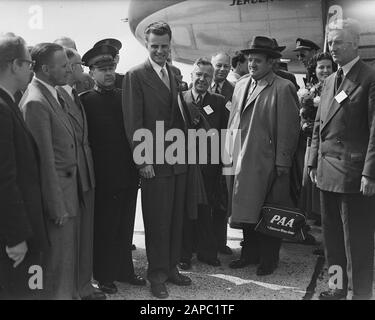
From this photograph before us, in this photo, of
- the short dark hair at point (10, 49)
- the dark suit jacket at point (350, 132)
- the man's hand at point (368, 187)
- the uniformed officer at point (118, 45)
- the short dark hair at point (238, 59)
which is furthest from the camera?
the short dark hair at point (238, 59)

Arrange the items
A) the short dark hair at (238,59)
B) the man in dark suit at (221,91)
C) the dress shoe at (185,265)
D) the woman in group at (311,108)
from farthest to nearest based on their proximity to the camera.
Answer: the short dark hair at (238,59) → the man in dark suit at (221,91) → the woman in group at (311,108) → the dress shoe at (185,265)

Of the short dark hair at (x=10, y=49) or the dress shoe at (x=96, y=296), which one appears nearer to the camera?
the short dark hair at (x=10, y=49)

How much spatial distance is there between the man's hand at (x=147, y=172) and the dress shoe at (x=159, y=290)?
804mm

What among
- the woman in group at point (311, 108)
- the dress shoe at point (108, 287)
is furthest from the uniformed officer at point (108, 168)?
the woman in group at point (311, 108)

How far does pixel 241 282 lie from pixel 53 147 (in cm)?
189

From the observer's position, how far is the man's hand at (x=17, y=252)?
7.50 ft

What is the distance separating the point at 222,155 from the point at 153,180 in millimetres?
973

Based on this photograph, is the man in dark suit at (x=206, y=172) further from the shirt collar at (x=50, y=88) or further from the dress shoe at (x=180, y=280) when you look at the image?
the shirt collar at (x=50, y=88)

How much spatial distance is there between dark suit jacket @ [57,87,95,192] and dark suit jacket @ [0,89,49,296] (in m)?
0.65

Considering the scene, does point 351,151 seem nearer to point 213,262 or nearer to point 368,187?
point 368,187

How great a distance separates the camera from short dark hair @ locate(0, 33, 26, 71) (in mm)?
2422

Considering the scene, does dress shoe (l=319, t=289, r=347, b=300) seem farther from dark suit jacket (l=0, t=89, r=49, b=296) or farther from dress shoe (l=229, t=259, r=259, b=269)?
dark suit jacket (l=0, t=89, r=49, b=296)

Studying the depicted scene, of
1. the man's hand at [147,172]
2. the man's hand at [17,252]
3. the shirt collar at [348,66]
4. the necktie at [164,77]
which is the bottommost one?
the man's hand at [17,252]

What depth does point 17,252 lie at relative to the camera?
230cm
